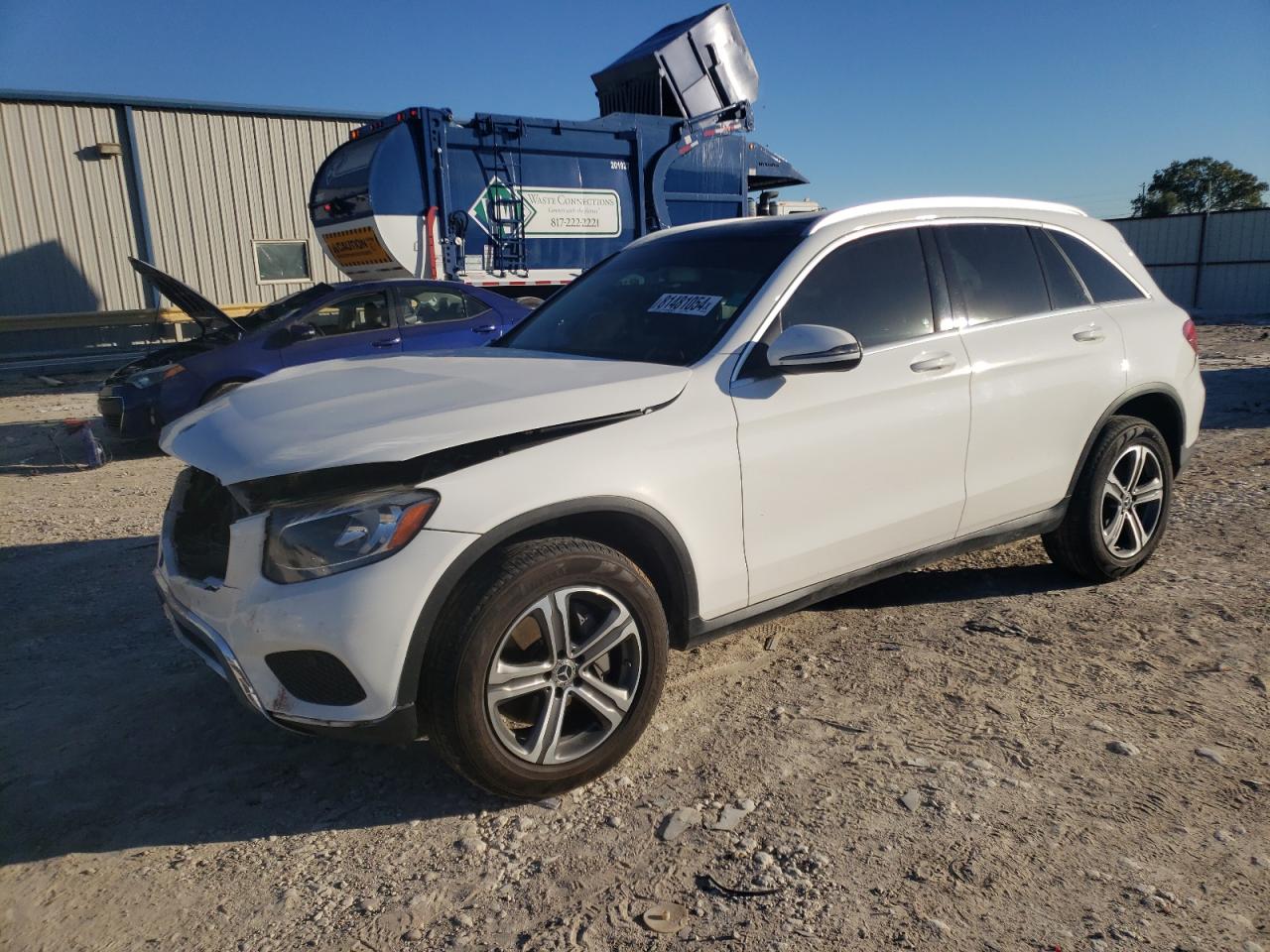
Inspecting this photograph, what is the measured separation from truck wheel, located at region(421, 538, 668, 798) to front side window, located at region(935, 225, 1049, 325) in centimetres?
199

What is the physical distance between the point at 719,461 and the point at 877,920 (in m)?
1.42

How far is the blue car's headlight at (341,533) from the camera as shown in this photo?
8.61 feet

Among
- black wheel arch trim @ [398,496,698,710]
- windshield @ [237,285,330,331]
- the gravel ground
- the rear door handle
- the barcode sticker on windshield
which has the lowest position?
the gravel ground

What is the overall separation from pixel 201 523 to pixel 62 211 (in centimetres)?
1753

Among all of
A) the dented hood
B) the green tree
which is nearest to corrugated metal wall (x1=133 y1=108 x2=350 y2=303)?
the dented hood

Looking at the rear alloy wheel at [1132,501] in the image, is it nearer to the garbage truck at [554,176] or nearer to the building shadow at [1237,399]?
the building shadow at [1237,399]

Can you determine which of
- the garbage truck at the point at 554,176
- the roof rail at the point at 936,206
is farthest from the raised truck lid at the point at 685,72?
the roof rail at the point at 936,206

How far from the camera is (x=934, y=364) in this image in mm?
3736

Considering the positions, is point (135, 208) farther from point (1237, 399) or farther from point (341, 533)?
point (341, 533)

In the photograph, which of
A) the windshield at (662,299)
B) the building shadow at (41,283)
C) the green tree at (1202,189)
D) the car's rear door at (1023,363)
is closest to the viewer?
the windshield at (662,299)

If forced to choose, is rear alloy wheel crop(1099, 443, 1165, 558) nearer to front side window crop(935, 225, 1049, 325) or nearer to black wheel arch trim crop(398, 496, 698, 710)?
front side window crop(935, 225, 1049, 325)

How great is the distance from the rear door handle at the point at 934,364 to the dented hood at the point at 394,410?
102 centimetres

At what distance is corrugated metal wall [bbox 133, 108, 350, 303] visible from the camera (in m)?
18.3

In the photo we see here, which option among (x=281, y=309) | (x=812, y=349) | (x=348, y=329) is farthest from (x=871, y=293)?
(x=281, y=309)
